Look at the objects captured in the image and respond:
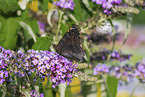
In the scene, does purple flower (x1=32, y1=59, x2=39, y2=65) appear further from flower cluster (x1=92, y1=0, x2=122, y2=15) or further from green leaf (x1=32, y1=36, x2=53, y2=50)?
flower cluster (x1=92, y1=0, x2=122, y2=15)

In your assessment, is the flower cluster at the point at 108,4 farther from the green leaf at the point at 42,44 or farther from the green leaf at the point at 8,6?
the green leaf at the point at 8,6

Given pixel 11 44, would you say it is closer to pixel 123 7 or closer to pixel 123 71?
pixel 123 7

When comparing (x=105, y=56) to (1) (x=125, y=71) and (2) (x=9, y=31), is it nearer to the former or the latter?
(1) (x=125, y=71)

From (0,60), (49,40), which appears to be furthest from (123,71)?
(0,60)

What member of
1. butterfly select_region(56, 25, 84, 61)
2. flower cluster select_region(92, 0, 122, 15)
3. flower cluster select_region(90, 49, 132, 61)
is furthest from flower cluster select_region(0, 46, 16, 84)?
flower cluster select_region(90, 49, 132, 61)

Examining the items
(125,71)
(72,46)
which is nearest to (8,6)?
(72,46)
